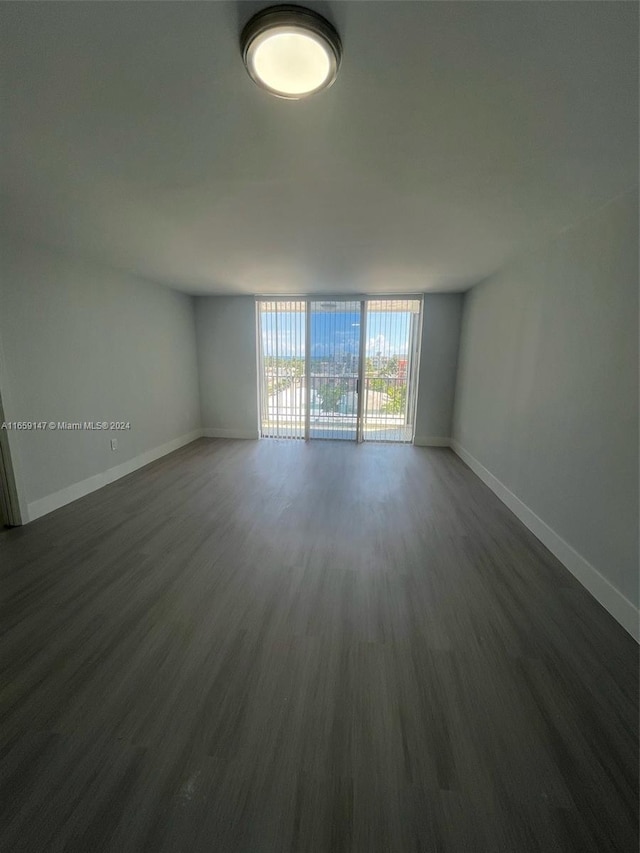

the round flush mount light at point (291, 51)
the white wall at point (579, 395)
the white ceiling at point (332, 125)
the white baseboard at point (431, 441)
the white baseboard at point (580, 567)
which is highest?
the white ceiling at point (332, 125)

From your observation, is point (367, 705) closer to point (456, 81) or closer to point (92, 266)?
point (456, 81)

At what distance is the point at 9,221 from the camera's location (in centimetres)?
217

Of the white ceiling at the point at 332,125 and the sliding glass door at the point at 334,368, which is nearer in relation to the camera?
the white ceiling at the point at 332,125

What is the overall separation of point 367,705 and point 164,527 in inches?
80.1

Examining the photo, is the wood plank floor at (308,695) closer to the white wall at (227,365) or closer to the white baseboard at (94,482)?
the white baseboard at (94,482)

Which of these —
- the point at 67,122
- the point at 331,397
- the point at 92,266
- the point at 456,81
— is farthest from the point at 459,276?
the point at 92,266

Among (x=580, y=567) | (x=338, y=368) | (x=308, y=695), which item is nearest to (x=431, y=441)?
(x=338, y=368)

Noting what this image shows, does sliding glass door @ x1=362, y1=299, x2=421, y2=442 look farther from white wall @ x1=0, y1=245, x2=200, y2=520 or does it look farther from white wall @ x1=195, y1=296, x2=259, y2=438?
white wall @ x1=0, y1=245, x2=200, y2=520

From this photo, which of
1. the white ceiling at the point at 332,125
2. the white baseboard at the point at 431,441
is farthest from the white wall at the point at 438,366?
the white ceiling at the point at 332,125

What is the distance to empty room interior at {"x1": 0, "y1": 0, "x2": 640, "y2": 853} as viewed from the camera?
94cm

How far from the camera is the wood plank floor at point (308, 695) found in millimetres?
952

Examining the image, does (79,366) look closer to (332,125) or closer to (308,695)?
(332,125)

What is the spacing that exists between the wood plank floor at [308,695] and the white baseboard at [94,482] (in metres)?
0.29

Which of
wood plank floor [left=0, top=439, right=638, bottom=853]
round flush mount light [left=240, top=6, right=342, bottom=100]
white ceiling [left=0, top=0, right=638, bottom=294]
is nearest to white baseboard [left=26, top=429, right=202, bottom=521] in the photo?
wood plank floor [left=0, top=439, right=638, bottom=853]
